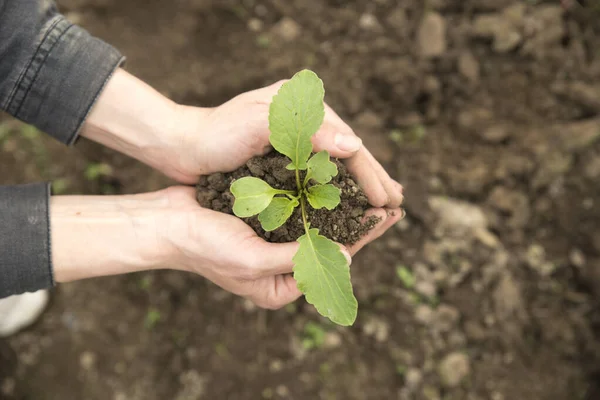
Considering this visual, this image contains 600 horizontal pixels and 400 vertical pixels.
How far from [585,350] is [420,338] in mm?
838

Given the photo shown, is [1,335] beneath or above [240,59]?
beneath

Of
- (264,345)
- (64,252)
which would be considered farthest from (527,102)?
(64,252)

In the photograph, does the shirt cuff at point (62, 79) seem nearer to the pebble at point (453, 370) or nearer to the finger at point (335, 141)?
the finger at point (335, 141)

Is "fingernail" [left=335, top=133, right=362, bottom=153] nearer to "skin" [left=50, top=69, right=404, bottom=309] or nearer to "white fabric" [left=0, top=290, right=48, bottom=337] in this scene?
"skin" [left=50, top=69, right=404, bottom=309]

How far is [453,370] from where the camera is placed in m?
2.36

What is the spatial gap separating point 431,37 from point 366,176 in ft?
4.84

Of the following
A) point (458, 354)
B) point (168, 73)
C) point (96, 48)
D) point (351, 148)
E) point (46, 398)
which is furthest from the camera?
point (168, 73)

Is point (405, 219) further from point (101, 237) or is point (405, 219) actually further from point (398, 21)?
point (101, 237)

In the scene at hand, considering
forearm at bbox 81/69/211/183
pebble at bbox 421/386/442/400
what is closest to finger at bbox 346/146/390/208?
forearm at bbox 81/69/211/183

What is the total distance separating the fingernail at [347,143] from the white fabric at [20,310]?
1806mm

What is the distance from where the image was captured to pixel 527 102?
2.77 metres

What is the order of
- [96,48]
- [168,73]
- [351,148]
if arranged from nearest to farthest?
1. [351,148]
2. [96,48]
3. [168,73]

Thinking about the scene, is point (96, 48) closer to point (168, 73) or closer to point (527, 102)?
point (168, 73)

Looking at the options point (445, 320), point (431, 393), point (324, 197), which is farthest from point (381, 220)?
point (431, 393)
